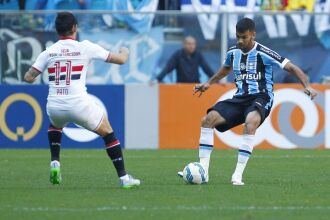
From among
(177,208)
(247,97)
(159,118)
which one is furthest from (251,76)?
(159,118)

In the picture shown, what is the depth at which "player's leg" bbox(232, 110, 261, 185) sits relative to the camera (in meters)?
12.2

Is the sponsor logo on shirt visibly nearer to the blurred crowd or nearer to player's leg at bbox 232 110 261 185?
player's leg at bbox 232 110 261 185

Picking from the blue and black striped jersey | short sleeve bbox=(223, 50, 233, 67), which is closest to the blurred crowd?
short sleeve bbox=(223, 50, 233, 67)

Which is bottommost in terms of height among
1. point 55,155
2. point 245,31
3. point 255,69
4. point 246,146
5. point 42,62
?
point 55,155

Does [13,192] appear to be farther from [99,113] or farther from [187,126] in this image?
[187,126]

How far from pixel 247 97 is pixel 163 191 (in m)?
1.85

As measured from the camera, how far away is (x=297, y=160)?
16438mm

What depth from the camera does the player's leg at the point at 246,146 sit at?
39.9ft

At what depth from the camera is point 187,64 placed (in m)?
20.2

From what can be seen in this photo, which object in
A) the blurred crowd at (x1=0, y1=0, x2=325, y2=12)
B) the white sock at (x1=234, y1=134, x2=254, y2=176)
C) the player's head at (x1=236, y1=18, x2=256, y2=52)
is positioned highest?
the blurred crowd at (x1=0, y1=0, x2=325, y2=12)

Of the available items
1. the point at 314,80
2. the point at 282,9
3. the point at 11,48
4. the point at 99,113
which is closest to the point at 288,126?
the point at 314,80

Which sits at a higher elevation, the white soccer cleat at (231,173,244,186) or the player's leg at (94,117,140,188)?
the player's leg at (94,117,140,188)

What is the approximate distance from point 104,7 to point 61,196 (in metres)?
11.0

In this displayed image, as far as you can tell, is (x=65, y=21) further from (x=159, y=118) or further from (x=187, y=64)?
(x=187, y=64)
